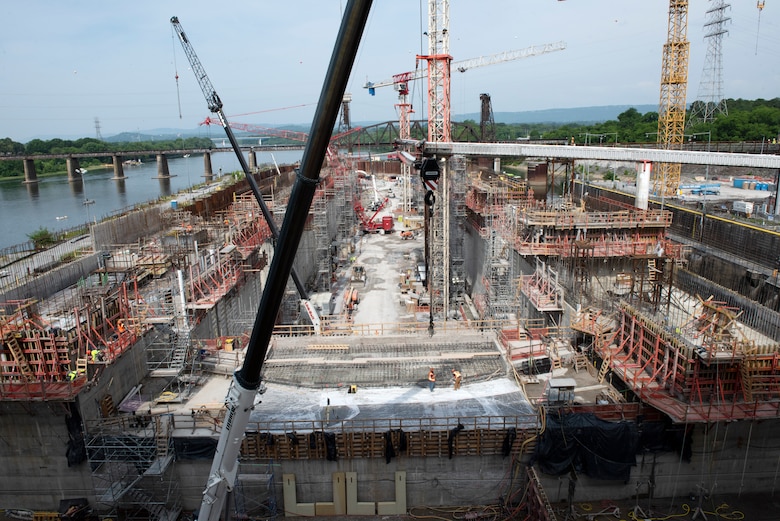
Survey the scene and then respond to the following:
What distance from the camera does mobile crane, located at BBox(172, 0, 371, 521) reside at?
7.04 meters

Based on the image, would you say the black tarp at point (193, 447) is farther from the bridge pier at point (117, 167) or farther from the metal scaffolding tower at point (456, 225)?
the bridge pier at point (117, 167)

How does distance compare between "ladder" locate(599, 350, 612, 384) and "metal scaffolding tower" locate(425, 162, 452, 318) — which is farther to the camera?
"metal scaffolding tower" locate(425, 162, 452, 318)

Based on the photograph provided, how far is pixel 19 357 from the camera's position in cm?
1602

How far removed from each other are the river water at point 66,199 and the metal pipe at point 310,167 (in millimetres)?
45542

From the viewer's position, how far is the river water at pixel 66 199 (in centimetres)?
6562

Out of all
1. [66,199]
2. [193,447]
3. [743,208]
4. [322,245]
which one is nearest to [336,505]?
[193,447]

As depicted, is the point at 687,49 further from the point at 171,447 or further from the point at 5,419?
the point at 5,419

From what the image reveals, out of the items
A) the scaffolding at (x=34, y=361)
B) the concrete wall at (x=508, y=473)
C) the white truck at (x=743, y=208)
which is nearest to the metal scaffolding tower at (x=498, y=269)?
the concrete wall at (x=508, y=473)

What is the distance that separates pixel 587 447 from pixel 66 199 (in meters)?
98.5

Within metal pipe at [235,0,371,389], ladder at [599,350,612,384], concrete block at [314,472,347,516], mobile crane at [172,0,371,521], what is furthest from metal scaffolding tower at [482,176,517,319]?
metal pipe at [235,0,371,389]

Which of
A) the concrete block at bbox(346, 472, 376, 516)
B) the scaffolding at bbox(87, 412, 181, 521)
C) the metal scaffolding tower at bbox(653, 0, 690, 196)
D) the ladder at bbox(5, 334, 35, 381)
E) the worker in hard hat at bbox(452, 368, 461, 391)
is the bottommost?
the concrete block at bbox(346, 472, 376, 516)

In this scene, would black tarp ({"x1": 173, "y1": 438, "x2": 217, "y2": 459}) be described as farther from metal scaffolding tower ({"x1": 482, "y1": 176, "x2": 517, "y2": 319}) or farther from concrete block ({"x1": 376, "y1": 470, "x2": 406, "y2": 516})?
metal scaffolding tower ({"x1": 482, "y1": 176, "x2": 517, "y2": 319})

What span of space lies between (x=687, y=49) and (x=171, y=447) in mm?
57716

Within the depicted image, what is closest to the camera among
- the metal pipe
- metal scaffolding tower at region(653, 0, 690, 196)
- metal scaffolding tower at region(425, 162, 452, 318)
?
the metal pipe
